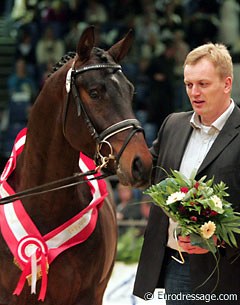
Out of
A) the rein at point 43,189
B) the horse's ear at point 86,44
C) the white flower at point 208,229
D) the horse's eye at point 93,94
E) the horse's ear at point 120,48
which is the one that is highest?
the horse's ear at point 86,44

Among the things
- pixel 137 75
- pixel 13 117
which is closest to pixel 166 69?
pixel 137 75

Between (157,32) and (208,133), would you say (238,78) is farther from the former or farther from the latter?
(208,133)

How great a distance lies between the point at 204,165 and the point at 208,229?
38 centimetres

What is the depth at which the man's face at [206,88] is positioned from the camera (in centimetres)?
402

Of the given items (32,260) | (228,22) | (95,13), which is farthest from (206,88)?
(95,13)

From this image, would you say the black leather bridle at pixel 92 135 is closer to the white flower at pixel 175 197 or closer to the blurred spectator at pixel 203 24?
the white flower at pixel 175 197

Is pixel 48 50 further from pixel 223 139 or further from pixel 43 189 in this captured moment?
pixel 223 139

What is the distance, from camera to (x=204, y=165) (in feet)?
13.4

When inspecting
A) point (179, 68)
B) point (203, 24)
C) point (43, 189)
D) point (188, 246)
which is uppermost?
point (188, 246)

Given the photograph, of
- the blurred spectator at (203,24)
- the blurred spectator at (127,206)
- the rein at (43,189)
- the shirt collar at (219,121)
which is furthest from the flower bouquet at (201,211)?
the blurred spectator at (203,24)

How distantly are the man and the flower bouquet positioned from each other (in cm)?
8

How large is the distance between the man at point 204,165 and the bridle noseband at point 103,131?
0.73ft

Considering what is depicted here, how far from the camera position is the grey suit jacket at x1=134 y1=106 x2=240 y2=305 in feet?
13.2

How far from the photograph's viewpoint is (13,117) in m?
13.7
